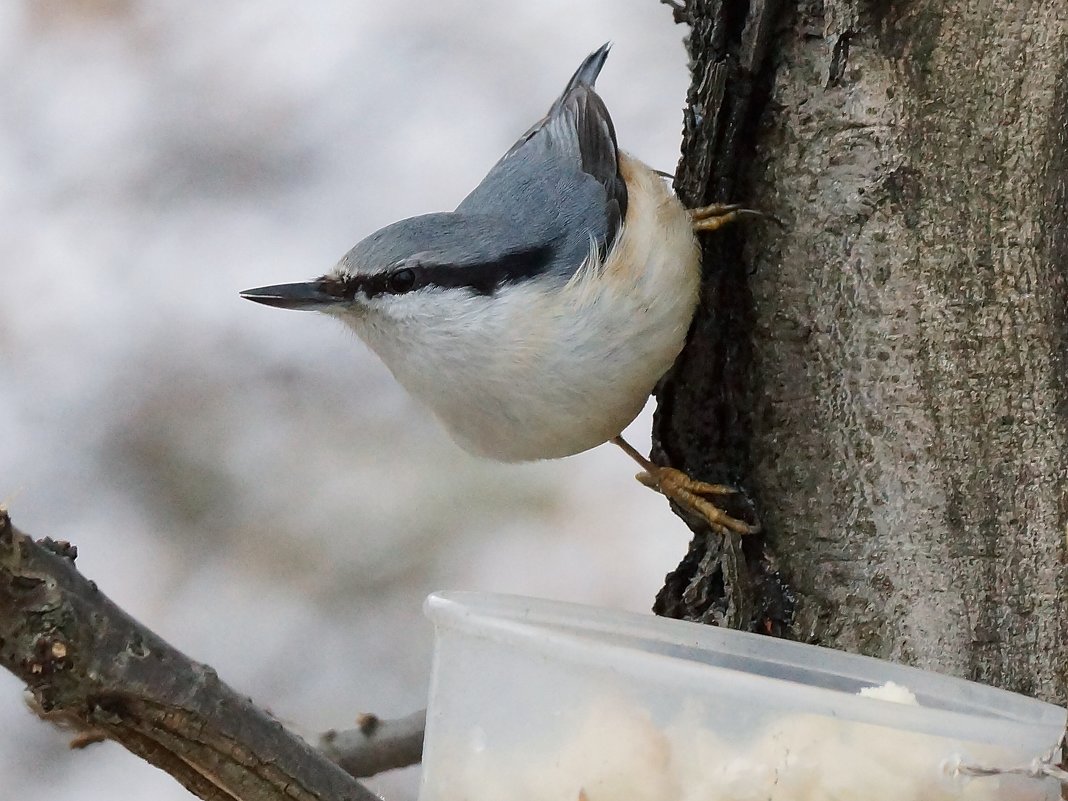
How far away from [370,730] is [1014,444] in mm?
702

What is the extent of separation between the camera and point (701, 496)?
49.4 inches

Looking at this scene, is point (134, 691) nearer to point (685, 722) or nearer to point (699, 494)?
point (685, 722)

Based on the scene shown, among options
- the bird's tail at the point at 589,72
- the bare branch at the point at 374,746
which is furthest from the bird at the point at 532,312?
the bird's tail at the point at 589,72

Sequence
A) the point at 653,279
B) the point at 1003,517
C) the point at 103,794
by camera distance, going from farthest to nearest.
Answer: the point at 103,794 → the point at 653,279 → the point at 1003,517

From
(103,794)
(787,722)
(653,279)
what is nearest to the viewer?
(787,722)

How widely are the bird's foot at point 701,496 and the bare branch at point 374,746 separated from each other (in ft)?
1.19

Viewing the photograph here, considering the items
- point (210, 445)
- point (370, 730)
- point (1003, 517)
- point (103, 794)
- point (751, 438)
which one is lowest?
point (103, 794)

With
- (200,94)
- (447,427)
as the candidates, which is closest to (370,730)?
(447,427)

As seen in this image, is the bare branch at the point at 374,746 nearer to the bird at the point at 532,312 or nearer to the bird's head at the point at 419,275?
the bird at the point at 532,312

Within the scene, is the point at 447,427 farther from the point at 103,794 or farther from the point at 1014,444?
the point at 103,794

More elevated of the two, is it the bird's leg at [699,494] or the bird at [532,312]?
the bird at [532,312]

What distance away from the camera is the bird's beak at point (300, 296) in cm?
123

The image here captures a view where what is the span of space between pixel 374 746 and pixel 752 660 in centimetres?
58

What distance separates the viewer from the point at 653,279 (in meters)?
1.22
